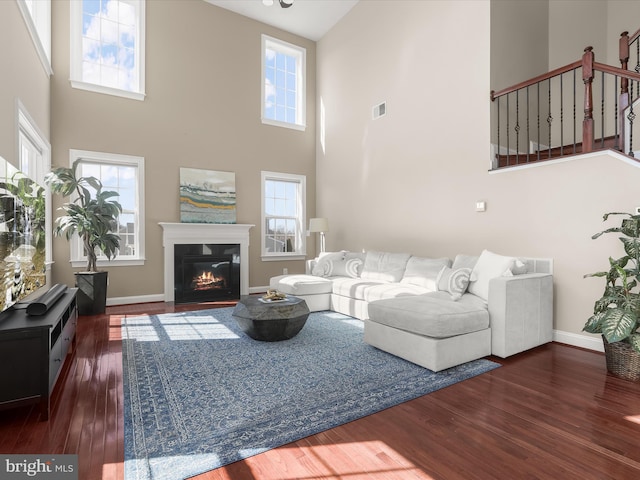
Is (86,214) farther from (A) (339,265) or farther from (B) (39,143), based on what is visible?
(A) (339,265)

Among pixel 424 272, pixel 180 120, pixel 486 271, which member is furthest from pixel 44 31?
pixel 486 271

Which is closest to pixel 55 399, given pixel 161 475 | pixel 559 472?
pixel 161 475

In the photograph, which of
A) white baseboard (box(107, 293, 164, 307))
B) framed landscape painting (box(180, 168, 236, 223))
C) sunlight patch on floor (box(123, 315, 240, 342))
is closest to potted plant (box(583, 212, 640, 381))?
sunlight patch on floor (box(123, 315, 240, 342))

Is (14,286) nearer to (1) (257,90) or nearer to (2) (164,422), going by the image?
(2) (164,422)

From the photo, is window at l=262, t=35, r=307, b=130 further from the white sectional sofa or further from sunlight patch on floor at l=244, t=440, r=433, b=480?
sunlight patch on floor at l=244, t=440, r=433, b=480

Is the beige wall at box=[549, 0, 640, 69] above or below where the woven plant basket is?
above

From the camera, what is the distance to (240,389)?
8.15ft

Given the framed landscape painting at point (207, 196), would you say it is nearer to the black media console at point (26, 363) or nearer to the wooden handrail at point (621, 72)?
the black media console at point (26, 363)

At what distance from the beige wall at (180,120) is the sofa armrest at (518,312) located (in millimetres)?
4560

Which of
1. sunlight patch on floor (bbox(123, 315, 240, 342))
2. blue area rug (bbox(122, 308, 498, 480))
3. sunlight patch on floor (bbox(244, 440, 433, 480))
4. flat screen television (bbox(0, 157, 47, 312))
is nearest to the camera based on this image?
sunlight patch on floor (bbox(244, 440, 433, 480))

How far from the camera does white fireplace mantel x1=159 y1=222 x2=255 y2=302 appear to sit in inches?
228

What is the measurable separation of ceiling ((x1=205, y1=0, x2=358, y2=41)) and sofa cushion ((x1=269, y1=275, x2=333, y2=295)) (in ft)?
16.0

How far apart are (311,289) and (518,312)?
254cm

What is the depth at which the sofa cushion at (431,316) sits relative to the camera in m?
2.79
